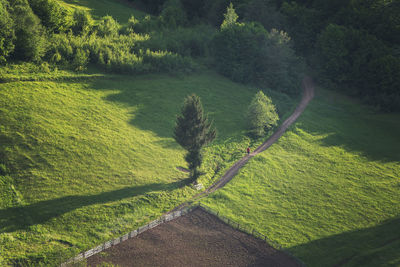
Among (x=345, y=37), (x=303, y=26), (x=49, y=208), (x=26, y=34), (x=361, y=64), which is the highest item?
(x=303, y=26)

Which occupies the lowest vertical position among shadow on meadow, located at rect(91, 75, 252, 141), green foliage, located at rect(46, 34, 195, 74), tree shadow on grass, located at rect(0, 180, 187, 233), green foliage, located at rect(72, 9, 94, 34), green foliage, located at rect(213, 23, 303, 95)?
tree shadow on grass, located at rect(0, 180, 187, 233)

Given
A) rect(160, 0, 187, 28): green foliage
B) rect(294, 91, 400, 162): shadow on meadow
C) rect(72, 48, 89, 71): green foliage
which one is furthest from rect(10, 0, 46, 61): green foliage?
rect(294, 91, 400, 162): shadow on meadow

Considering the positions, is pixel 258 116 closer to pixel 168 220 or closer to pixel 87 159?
pixel 168 220

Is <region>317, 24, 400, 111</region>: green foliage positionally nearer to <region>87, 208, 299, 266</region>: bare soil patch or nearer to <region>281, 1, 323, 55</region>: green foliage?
<region>281, 1, 323, 55</region>: green foliage

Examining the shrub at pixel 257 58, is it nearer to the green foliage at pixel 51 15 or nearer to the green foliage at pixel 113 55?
the green foliage at pixel 113 55

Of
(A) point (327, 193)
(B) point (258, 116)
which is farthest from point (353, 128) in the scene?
(A) point (327, 193)

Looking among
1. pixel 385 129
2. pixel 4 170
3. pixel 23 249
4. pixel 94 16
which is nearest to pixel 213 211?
pixel 23 249
